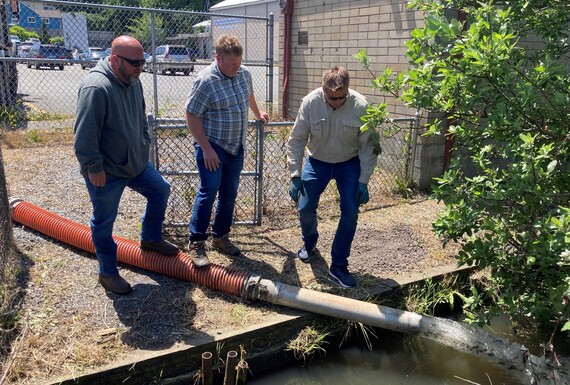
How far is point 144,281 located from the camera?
3842mm

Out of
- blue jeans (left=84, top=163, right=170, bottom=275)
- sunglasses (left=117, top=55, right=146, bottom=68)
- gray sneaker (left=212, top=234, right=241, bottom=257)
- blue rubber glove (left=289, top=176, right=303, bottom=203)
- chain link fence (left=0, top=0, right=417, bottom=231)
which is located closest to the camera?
sunglasses (left=117, top=55, right=146, bottom=68)

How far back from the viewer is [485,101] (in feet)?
9.79

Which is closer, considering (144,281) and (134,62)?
(134,62)

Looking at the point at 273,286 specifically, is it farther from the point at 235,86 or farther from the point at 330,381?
the point at 235,86

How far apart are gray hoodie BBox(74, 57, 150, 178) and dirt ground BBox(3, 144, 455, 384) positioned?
0.99m

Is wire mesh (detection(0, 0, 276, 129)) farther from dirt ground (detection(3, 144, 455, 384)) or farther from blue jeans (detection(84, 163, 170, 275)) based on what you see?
blue jeans (detection(84, 163, 170, 275))

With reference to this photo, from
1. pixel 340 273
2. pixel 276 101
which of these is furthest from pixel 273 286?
pixel 276 101

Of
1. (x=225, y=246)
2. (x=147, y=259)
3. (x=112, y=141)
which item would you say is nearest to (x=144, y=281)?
(x=147, y=259)

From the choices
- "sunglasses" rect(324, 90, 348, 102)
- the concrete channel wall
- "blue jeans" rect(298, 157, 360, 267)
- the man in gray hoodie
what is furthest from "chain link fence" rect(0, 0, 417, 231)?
the concrete channel wall

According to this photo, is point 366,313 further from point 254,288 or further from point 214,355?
point 214,355

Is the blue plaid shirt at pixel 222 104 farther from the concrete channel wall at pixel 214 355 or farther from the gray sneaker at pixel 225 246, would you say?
the concrete channel wall at pixel 214 355

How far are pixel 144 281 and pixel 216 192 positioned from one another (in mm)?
926

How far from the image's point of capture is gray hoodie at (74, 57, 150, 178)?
3.06 meters

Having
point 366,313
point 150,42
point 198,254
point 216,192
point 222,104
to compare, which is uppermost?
point 150,42
